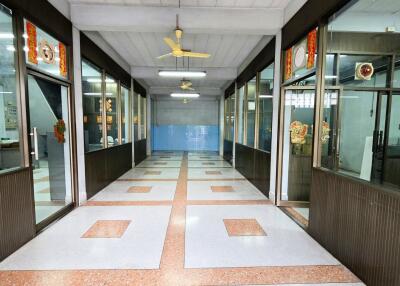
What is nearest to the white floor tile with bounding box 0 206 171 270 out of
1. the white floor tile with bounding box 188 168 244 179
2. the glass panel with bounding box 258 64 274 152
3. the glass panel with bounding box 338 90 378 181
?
the glass panel with bounding box 258 64 274 152

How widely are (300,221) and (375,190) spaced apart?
5.61ft

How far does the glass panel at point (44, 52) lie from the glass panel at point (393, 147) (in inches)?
222

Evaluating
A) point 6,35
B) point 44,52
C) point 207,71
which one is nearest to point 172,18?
point 44,52

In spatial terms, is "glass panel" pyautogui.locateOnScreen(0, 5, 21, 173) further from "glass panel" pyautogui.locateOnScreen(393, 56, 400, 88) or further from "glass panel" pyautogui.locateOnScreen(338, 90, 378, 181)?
"glass panel" pyautogui.locateOnScreen(393, 56, 400, 88)

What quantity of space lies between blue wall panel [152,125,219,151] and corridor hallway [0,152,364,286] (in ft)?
31.9

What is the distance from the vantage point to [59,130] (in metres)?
3.83

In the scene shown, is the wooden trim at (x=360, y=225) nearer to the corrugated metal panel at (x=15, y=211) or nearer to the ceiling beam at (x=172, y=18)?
the ceiling beam at (x=172, y=18)

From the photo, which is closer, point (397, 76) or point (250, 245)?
point (250, 245)

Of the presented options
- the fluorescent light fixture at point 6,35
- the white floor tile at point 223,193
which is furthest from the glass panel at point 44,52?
the white floor tile at point 223,193

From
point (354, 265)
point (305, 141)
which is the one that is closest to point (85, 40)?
point (305, 141)

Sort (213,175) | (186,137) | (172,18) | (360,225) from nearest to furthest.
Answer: (360,225) → (172,18) → (213,175) → (186,137)

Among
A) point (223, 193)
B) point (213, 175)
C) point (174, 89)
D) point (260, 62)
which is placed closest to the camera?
point (223, 193)

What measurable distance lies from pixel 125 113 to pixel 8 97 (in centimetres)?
452

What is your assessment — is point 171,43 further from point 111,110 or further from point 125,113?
point 125,113
